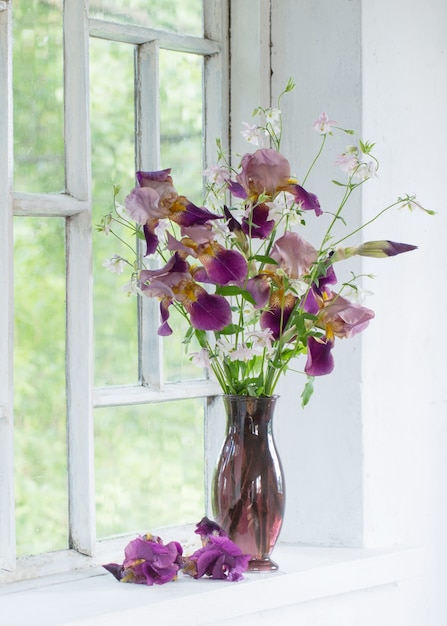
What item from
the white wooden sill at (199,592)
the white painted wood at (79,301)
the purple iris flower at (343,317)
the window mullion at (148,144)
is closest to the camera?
the white wooden sill at (199,592)

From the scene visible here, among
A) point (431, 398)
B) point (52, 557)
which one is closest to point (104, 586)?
point (52, 557)

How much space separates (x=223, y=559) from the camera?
1.51 meters

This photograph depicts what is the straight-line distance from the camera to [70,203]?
1.61m

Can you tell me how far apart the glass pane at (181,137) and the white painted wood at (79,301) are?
210mm

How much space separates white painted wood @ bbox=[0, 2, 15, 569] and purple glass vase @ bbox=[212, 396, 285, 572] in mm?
324

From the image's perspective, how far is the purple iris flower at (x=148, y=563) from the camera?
59.1 inches

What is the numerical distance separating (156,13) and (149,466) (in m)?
0.81

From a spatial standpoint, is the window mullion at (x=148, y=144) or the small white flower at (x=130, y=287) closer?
the small white flower at (x=130, y=287)

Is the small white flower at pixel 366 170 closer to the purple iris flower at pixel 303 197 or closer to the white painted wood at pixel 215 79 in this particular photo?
the purple iris flower at pixel 303 197

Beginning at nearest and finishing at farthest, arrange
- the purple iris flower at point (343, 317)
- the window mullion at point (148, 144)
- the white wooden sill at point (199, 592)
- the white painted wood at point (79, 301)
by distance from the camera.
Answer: the white wooden sill at point (199, 592) → the purple iris flower at point (343, 317) → the white painted wood at point (79, 301) → the window mullion at point (148, 144)

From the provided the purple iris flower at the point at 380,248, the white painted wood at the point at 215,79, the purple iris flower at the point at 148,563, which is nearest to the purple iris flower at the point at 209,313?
the purple iris flower at the point at 380,248

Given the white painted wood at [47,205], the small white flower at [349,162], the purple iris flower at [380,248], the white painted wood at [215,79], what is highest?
the white painted wood at [215,79]

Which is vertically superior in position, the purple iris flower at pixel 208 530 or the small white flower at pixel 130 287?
the small white flower at pixel 130 287

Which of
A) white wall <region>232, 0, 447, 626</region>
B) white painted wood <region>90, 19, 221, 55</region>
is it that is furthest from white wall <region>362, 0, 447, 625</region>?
white painted wood <region>90, 19, 221, 55</region>
